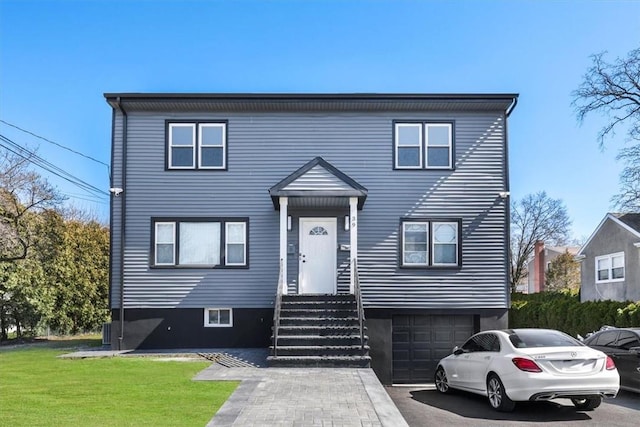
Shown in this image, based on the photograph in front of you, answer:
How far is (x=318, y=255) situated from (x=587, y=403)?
26.8 ft

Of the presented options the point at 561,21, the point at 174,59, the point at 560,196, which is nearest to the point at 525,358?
the point at 561,21

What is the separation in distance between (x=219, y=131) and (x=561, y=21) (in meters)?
9.20

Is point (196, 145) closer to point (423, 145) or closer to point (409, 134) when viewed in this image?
point (409, 134)

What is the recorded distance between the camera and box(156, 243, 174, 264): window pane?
16391 mm

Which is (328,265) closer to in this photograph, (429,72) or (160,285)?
(160,285)

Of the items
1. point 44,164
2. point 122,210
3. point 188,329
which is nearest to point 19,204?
point 44,164

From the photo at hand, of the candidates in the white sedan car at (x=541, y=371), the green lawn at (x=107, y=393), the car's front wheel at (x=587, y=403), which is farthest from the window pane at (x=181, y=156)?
the car's front wheel at (x=587, y=403)

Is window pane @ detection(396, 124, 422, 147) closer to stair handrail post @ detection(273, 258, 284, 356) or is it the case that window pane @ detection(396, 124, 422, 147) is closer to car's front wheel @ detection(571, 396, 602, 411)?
stair handrail post @ detection(273, 258, 284, 356)

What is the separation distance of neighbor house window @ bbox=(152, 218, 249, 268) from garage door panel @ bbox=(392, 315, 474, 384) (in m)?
5.02

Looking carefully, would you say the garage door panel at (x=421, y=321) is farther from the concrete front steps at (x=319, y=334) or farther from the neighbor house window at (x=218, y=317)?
the neighbor house window at (x=218, y=317)

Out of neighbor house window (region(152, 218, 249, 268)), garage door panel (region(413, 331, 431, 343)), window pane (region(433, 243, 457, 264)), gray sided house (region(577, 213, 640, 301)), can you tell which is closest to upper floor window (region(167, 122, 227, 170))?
neighbor house window (region(152, 218, 249, 268))

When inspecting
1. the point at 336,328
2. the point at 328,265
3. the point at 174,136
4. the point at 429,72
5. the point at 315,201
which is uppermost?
the point at 429,72

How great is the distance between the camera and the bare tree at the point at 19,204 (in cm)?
1919

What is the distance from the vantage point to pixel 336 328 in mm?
13539
